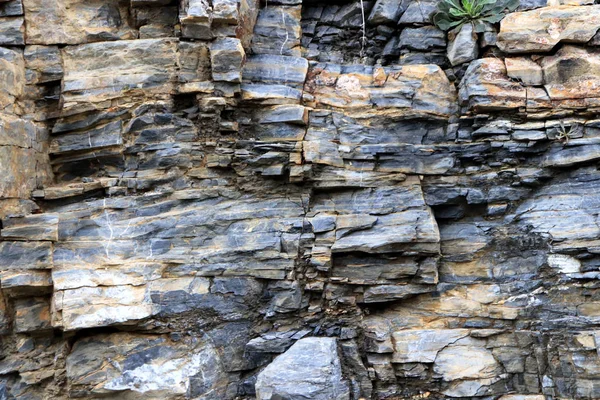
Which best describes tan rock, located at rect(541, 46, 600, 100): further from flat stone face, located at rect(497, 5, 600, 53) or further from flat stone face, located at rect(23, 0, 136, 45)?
flat stone face, located at rect(23, 0, 136, 45)

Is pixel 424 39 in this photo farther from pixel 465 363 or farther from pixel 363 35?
pixel 465 363

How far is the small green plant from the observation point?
21.8 feet

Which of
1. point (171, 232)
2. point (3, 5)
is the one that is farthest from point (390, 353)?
point (3, 5)

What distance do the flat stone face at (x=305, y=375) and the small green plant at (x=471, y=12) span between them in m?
4.07

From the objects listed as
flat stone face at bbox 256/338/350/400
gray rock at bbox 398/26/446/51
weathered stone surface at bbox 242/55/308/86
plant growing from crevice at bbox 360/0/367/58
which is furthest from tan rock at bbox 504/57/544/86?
flat stone face at bbox 256/338/350/400

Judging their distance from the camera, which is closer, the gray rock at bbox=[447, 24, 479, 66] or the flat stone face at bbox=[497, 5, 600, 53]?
the flat stone face at bbox=[497, 5, 600, 53]

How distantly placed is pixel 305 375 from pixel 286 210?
1.80 m

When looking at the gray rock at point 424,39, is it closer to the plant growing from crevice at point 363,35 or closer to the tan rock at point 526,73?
the plant growing from crevice at point 363,35

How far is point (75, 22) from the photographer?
669 cm

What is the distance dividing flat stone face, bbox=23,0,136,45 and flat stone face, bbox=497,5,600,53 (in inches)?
176

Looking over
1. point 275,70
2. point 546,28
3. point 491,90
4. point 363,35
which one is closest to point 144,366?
point 275,70

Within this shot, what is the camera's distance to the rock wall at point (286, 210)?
5965mm

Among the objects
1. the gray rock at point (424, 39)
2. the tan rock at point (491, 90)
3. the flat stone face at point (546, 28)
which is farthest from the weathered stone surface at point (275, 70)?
Result: the flat stone face at point (546, 28)

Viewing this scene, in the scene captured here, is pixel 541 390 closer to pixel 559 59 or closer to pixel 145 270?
pixel 559 59
